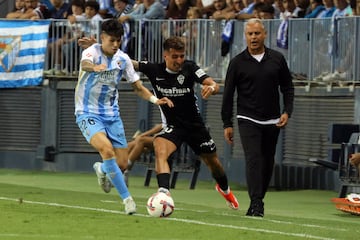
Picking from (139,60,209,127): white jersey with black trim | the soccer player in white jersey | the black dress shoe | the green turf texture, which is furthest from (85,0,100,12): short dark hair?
the black dress shoe

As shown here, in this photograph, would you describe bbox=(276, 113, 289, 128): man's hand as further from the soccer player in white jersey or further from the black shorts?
the soccer player in white jersey

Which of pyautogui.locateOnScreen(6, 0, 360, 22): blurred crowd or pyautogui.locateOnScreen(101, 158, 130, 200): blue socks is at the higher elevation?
pyautogui.locateOnScreen(6, 0, 360, 22): blurred crowd

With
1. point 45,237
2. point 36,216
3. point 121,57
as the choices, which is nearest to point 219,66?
point 121,57

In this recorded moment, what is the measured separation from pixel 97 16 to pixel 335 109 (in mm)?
6087

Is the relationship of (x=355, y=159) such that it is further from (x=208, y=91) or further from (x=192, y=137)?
(x=208, y=91)

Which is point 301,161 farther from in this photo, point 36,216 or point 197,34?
point 36,216

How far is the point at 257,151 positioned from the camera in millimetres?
15781

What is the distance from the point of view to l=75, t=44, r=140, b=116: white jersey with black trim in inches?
613

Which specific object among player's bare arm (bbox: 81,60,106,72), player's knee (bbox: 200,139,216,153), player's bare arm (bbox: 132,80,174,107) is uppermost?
player's bare arm (bbox: 81,60,106,72)

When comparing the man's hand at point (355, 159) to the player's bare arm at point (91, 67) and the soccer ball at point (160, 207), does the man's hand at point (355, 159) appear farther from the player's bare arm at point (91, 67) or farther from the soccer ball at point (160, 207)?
the player's bare arm at point (91, 67)

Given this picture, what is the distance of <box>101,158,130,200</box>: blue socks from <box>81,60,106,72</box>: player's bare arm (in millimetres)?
1042

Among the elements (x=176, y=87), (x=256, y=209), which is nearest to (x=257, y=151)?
(x=256, y=209)

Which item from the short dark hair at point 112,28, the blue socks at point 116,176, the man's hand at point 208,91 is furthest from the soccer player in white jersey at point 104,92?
→ the man's hand at point 208,91

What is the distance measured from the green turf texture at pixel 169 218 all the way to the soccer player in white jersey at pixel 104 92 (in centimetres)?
83
